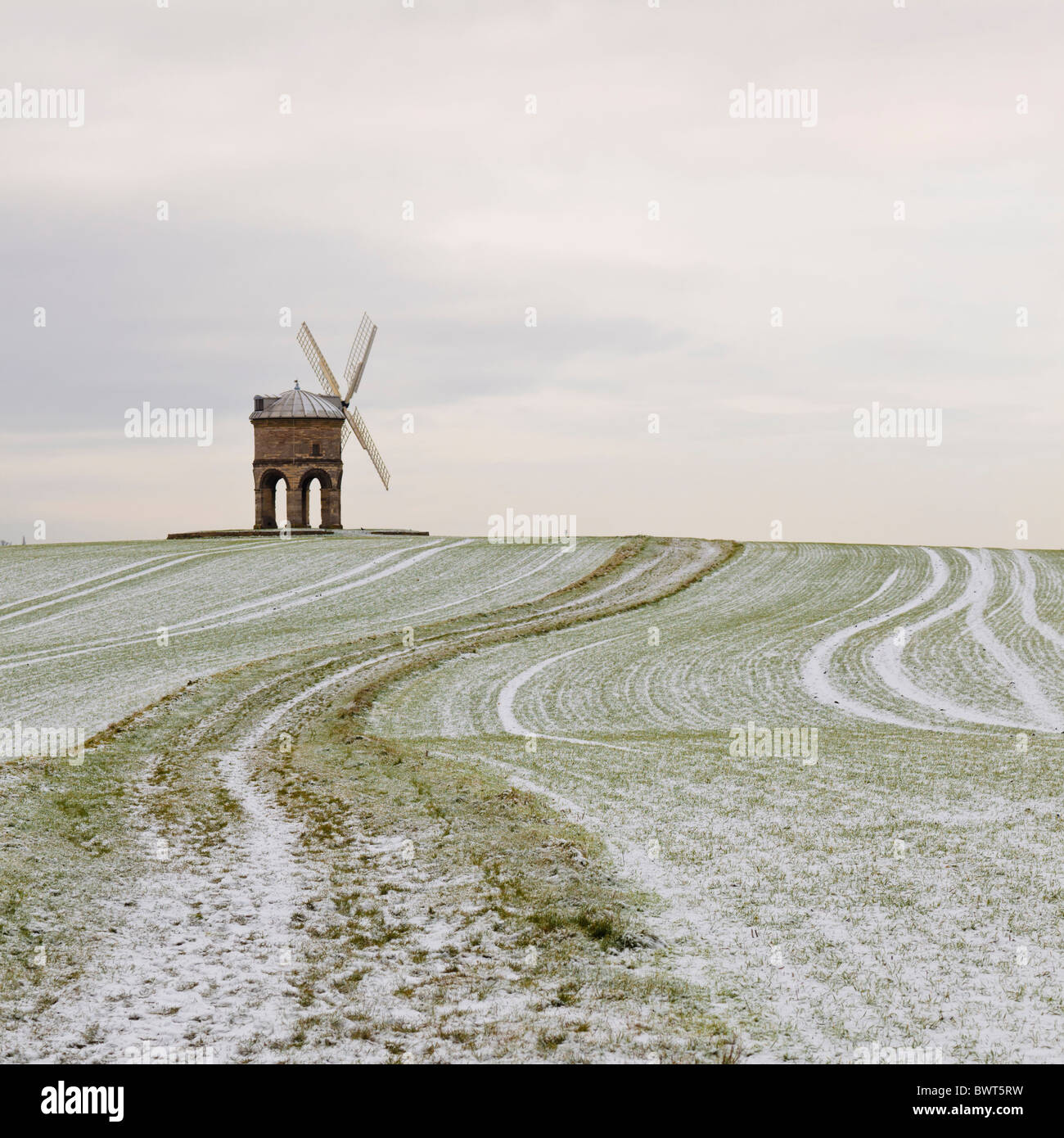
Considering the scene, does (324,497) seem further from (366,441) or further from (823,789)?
(823,789)

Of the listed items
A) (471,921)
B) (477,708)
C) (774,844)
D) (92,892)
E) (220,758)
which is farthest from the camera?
(477,708)

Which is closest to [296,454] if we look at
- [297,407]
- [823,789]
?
[297,407]

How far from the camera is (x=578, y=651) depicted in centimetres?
4472

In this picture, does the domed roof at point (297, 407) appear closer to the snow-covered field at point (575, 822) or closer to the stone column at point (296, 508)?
the stone column at point (296, 508)

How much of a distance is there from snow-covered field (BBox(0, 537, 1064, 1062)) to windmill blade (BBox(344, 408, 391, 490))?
5589 centimetres

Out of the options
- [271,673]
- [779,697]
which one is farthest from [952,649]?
[271,673]

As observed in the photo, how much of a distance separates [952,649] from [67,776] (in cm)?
3569

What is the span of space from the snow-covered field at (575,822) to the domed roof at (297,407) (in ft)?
156

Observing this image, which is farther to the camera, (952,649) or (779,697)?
(952,649)

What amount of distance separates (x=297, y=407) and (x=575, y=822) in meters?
85.8

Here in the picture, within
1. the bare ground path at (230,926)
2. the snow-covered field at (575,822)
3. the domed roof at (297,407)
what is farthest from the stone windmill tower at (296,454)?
the bare ground path at (230,926)

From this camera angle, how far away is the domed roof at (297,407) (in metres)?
97.5

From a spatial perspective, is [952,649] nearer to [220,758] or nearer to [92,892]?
[220,758]
